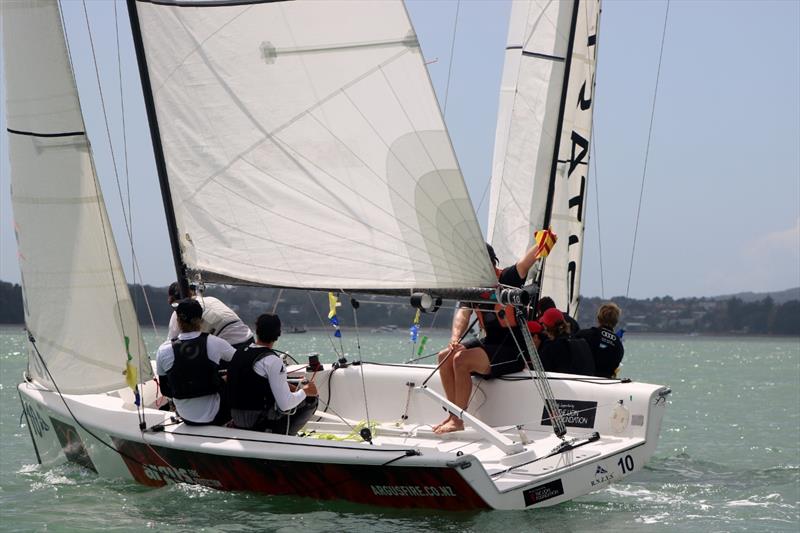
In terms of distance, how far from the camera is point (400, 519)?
6.89 metres

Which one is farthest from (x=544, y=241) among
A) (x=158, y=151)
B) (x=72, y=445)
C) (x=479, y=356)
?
(x=72, y=445)

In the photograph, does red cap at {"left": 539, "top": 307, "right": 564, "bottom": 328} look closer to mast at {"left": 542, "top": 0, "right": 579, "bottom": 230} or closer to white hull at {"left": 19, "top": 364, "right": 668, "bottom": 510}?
white hull at {"left": 19, "top": 364, "right": 668, "bottom": 510}

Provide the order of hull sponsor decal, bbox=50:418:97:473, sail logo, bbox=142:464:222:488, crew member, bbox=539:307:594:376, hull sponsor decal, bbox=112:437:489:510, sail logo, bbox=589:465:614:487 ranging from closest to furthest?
hull sponsor decal, bbox=112:437:489:510 < sail logo, bbox=589:465:614:487 < sail logo, bbox=142:464:222:488 < hull sponsor decal, bbox=50:418:97:473 < crew member, bbox=539:307:594:376

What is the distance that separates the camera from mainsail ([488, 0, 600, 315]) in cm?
1163

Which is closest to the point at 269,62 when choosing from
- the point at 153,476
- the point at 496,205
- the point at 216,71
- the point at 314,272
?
the point at 216,71

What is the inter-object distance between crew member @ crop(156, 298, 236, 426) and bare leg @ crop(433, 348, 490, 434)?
65.0 inches

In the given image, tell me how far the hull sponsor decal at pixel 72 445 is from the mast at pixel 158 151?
1409mm

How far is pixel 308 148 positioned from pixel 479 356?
1.98 meters

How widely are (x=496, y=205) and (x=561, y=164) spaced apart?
897 mm

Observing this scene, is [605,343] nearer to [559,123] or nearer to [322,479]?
[559,123]

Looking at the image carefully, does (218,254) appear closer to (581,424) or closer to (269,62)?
(269,62)

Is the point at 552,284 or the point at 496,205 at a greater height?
the point at 496,205

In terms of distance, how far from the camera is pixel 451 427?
8211mm

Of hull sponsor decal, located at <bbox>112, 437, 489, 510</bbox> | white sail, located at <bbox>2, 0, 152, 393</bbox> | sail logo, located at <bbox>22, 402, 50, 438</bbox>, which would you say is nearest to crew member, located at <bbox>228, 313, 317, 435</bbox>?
hull sponsor decal, located at <bbox>112, 437, 489, 510</bbox>
